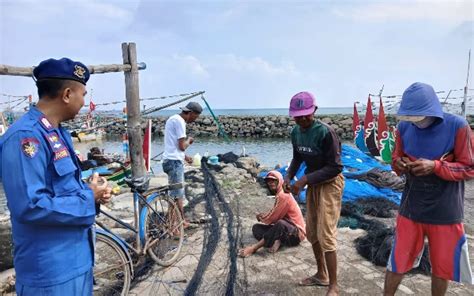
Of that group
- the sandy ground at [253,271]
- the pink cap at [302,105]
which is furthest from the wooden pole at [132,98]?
the pink cap at [302,105]

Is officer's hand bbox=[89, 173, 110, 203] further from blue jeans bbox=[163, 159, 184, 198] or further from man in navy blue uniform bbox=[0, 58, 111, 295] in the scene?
blue jeans bbox=[163, 159, 184, 198]

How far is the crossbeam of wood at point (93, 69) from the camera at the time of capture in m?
2.87

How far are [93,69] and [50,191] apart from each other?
231 centimetres

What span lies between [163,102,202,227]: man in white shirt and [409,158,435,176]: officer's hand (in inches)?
131

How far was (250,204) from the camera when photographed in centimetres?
748

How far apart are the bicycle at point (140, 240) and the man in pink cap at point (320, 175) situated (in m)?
1.72

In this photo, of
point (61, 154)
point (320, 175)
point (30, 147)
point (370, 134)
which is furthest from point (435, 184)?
point (370, 134)

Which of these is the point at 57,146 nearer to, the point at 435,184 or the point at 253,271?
the point at 435,184

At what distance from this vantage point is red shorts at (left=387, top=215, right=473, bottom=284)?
2799mm

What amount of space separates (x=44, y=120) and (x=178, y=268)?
2989 mm

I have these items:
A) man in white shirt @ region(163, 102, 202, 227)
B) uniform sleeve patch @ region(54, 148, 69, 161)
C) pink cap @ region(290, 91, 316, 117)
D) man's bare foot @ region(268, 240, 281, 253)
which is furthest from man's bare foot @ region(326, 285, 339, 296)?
uniform sleeve patch @ region(54, 148, 69, 161)

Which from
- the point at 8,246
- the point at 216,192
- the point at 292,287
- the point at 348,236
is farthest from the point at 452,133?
the point at 216,192

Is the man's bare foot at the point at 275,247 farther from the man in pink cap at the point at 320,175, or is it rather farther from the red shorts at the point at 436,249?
the red shorts at the point at 436,249

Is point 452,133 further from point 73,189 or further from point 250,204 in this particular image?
point 250,204
